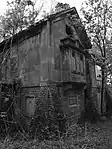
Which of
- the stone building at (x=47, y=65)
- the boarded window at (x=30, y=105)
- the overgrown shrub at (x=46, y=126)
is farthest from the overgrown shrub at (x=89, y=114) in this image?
the boarded window at (x=30, y=105)

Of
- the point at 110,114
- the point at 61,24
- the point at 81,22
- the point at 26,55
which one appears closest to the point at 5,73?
the point at 26,55

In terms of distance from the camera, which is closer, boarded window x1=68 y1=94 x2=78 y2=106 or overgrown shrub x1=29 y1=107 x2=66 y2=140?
overgrown shrub x1=29 y1=107 x2=66 y2=140

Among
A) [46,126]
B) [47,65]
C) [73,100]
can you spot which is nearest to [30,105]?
[46,126]

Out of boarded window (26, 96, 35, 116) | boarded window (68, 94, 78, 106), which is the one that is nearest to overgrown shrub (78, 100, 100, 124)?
boarded window (68, 94, 78, 106)

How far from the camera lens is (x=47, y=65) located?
399 inches

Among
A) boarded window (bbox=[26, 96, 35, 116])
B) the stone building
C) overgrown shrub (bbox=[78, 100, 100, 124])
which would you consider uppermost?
the stone building

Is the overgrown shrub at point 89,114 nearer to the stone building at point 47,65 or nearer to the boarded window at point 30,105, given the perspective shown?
the stone building at point 47,65

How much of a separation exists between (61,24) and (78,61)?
319 centimetres

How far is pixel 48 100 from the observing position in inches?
377

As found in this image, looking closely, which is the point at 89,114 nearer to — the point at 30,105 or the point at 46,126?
the point at 30,105

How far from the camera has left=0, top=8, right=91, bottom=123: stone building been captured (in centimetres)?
1021

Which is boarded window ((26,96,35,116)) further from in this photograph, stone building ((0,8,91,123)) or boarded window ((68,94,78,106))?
boarded window ((68,94,78,106))

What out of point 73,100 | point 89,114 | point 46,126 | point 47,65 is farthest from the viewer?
point 89,114

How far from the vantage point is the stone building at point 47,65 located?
10.2 m
